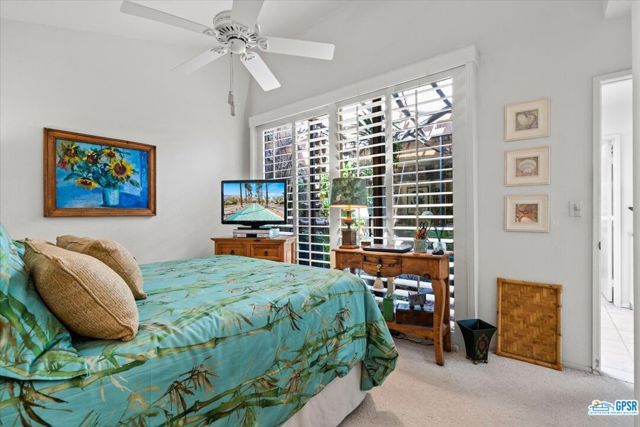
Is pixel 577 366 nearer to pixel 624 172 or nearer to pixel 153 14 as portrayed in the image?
pixel 624 172

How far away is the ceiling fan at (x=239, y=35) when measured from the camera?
1.84 meters

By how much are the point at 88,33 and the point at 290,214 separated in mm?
2705

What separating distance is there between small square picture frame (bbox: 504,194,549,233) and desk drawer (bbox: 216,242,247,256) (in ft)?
8.52

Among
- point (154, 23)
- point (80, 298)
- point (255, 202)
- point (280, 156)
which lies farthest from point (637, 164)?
point (154, 23)

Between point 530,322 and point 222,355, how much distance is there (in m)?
2.33

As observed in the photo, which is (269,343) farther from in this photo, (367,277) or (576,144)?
(576,144)

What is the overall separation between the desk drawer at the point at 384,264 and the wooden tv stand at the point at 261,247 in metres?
1.07

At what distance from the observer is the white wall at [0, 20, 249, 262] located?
2.64m

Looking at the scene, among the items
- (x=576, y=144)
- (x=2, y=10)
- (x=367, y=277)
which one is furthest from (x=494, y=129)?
(x=2, y=10)

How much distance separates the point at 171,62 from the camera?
362 centimetres

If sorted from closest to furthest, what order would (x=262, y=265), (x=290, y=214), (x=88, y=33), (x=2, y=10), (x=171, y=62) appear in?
(x=262, y=265) < (x=2, y=10) < (x=88, y=33) < (x=171, y=62) < (x=290, y=214)

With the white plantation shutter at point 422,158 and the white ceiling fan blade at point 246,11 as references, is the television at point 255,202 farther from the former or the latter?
the white ceiling fan blade at point 246,11

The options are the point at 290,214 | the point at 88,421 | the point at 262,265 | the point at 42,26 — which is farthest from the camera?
the point at 290,214

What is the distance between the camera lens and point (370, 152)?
10.6ft
